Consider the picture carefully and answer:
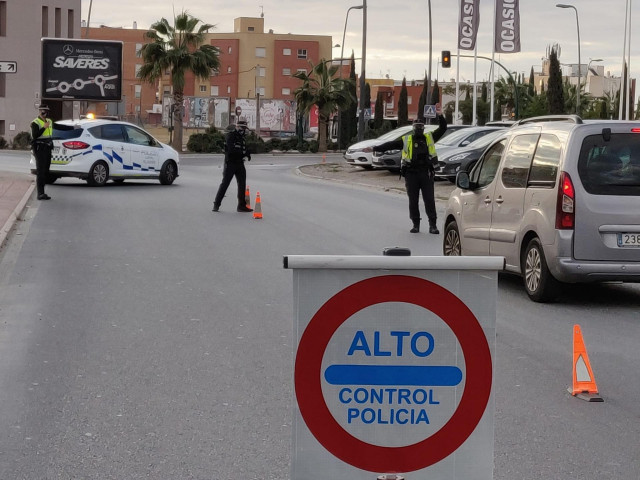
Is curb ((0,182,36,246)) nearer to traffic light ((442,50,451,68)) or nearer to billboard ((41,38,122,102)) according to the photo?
billboard ((41,38,122,102))

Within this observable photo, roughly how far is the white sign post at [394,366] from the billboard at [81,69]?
35.7 m

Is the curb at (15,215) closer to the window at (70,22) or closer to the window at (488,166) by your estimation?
the window at (488,166)

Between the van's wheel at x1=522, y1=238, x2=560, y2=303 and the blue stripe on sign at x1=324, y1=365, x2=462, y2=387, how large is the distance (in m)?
7.38

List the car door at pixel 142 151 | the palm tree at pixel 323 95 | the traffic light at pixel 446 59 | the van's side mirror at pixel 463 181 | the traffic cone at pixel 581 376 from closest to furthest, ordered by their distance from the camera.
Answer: the traffic cone at pixel 581 376
the van's side mirror at pixel 463 181
the car door at pixel 142 151
the traffic light at pixel 446 59
the palm tree at pixel 323 95

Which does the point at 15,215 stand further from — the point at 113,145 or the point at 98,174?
the point at 113,145

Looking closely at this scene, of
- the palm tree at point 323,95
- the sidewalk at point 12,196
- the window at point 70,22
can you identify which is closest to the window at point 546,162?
the sidewalk at point 12,196

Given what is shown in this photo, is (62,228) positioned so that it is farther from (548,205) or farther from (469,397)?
(469,397)

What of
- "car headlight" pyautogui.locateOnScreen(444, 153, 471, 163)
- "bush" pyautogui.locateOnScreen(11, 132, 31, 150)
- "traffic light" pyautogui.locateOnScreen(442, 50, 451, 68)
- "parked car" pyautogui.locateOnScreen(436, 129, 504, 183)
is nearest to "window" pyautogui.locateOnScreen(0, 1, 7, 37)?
"bush" pyautogui.locateOnScreen(11, 132, 31, 150)

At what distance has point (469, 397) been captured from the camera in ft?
13.2

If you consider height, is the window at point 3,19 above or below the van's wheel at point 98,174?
above

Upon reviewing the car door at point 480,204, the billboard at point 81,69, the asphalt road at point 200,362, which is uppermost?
the billboard at point 81,69

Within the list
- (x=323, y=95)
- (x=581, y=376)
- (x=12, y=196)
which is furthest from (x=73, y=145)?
(x=323, y=95)

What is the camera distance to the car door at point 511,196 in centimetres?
1195

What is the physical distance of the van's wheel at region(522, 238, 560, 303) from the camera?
36.7 feet
